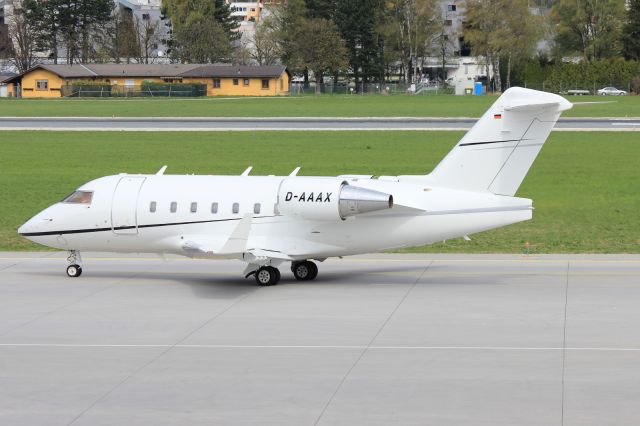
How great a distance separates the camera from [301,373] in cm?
1850

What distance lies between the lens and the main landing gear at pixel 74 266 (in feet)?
92.6

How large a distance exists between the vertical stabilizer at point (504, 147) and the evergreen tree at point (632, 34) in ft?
423

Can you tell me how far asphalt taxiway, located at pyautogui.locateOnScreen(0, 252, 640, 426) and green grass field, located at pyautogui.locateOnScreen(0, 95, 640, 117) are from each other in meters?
59.6

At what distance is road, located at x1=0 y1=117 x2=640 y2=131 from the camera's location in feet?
234

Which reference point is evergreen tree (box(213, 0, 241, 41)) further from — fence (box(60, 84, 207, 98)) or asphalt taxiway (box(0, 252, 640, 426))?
asphalt taxiway (box(0, 252, 640, 426))

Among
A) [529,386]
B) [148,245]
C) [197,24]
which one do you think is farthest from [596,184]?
[197,24]

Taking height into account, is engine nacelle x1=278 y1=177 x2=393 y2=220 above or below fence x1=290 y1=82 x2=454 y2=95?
above

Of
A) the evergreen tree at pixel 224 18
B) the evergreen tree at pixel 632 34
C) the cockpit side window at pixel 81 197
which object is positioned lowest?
the cockpit side window at pixel 81 197

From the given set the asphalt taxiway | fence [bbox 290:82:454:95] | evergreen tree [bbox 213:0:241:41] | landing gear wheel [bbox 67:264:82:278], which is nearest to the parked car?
fence [bbox 290:82:454:95]

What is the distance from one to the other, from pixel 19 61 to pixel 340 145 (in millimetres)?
125108

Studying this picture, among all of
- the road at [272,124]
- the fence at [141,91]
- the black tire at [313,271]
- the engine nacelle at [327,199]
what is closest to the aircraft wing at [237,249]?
the engine nacelle at [327,199]

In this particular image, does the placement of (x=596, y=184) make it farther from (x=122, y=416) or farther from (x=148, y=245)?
(x=122, y=416)

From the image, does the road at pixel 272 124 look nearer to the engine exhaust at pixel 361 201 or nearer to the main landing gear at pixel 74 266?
the main landing gear at pixel 74 266

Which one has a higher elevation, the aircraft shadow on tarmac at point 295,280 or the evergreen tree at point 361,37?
the evergreen tree at point 361,37
